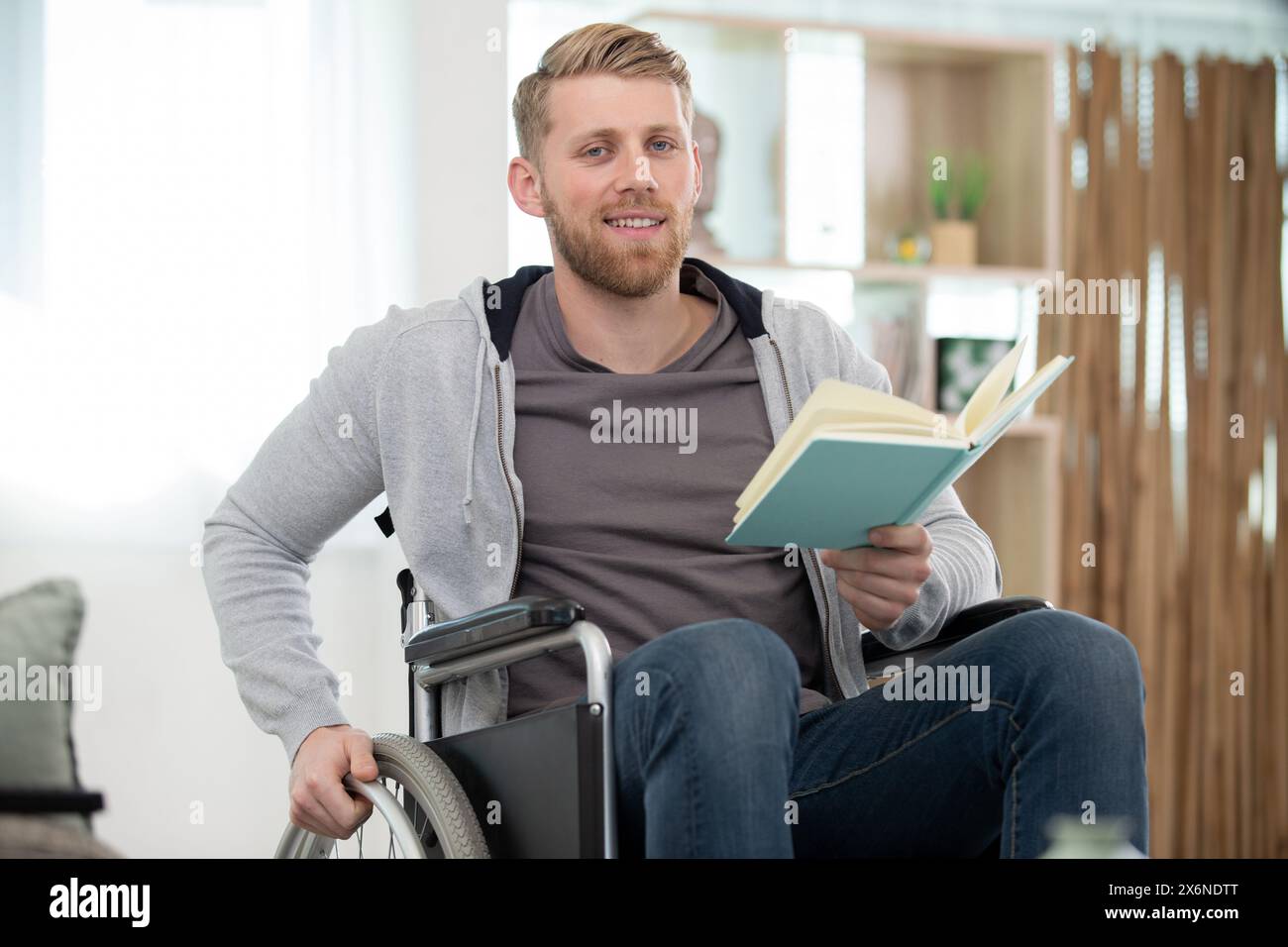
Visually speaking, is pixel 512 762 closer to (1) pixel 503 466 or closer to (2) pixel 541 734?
(2) pixel 541 734

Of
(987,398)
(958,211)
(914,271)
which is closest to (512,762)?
(987,398)

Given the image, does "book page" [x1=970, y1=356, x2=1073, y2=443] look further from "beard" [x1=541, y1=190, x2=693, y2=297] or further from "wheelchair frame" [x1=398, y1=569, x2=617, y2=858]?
"beard" [x1=541, y1=190, x2=693, y2=297]

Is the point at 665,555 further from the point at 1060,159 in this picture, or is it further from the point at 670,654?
the point at 1060,159

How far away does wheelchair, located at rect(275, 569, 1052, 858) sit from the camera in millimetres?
1158

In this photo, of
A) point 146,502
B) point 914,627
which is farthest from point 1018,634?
point 146,502

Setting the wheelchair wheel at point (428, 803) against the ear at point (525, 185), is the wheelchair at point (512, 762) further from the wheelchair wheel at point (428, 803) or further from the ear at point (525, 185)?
the ear at point (525, 185)

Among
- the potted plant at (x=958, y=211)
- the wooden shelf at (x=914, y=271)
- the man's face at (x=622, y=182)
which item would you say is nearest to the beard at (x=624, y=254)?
the man's face at (x=622, y=182)

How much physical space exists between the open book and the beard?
53 centimetres

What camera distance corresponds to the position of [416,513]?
1533 mm

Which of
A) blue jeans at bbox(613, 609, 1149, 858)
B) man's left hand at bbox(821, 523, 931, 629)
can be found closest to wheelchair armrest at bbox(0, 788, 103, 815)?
blue jeans at bbox(613, 609, 1149, 858)

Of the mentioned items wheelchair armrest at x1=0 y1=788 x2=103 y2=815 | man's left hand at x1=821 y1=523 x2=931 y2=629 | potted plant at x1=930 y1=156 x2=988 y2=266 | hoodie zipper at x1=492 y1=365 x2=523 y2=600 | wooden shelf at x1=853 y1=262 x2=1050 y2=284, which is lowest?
wheelchair armrest at x1=0 y1=788 x2=103 y2=815

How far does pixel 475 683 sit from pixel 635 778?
325mm

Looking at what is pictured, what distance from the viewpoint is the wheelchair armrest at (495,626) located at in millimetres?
1194

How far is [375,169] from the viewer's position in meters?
2.94
